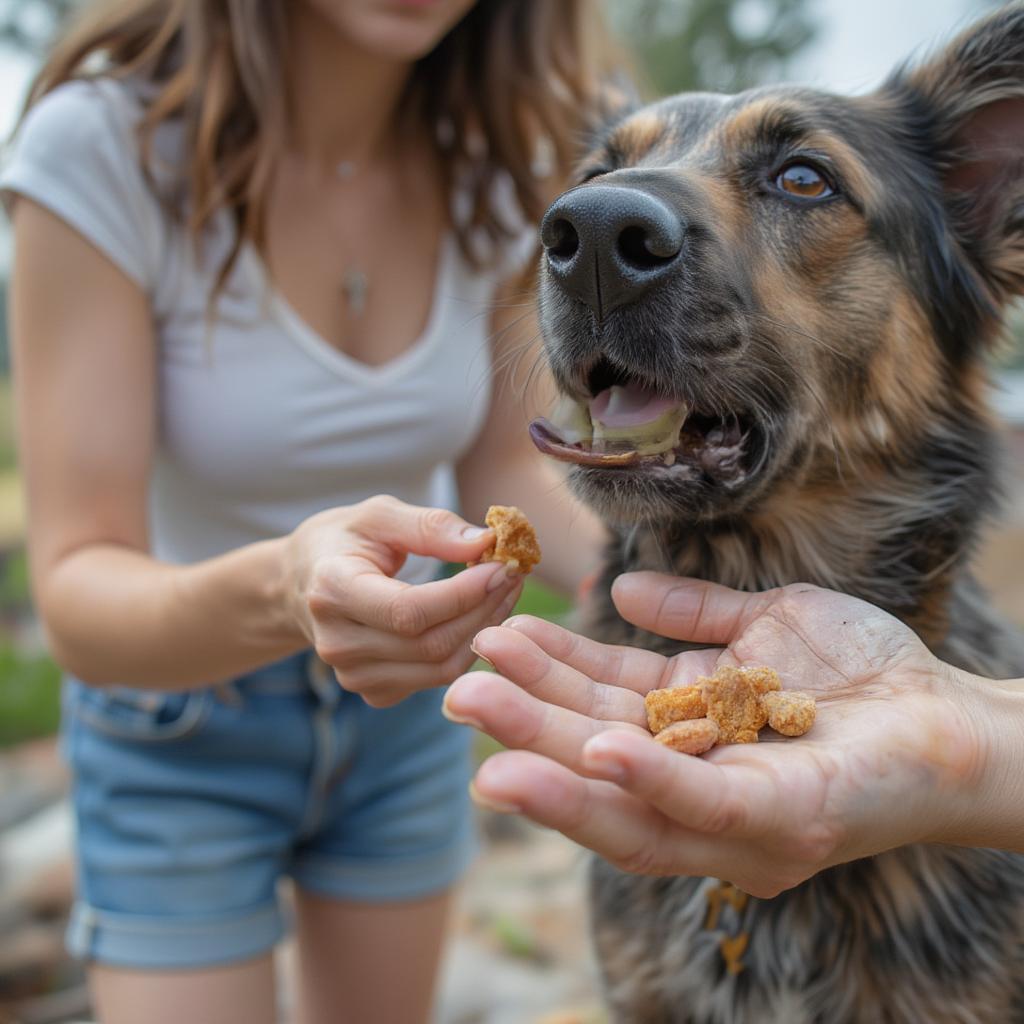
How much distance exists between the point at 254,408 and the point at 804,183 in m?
1.31

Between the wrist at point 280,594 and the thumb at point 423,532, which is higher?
the thumb at point 423,532

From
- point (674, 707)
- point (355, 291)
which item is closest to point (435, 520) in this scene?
point (674, 707)

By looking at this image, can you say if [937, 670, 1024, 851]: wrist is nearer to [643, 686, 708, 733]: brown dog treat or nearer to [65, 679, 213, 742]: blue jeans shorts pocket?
[643, 686, 708, 733]: brown dog treat

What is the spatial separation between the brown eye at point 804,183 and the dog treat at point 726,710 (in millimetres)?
1000

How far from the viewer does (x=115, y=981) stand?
2496mm

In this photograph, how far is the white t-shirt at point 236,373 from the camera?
2.36 meters

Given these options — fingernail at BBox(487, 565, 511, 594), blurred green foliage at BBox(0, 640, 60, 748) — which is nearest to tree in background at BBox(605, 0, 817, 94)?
blurred green foliage at BBox(0, 640, 60, 748)

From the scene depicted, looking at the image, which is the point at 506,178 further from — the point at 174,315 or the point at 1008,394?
the point at 1008,394

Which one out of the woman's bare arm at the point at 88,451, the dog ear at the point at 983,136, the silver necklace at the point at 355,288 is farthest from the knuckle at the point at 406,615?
the dog ear at the point at 983,136

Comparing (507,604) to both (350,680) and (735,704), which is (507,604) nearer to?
(350,680)

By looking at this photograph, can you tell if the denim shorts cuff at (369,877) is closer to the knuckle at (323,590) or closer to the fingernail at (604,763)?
the knuckle at (323,590)

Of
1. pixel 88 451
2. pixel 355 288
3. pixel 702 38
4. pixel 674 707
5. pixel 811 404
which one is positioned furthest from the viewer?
pixel 702 38

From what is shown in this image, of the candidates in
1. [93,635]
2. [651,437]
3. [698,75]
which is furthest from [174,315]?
[698,75]

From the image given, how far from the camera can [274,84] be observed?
2.52 m
